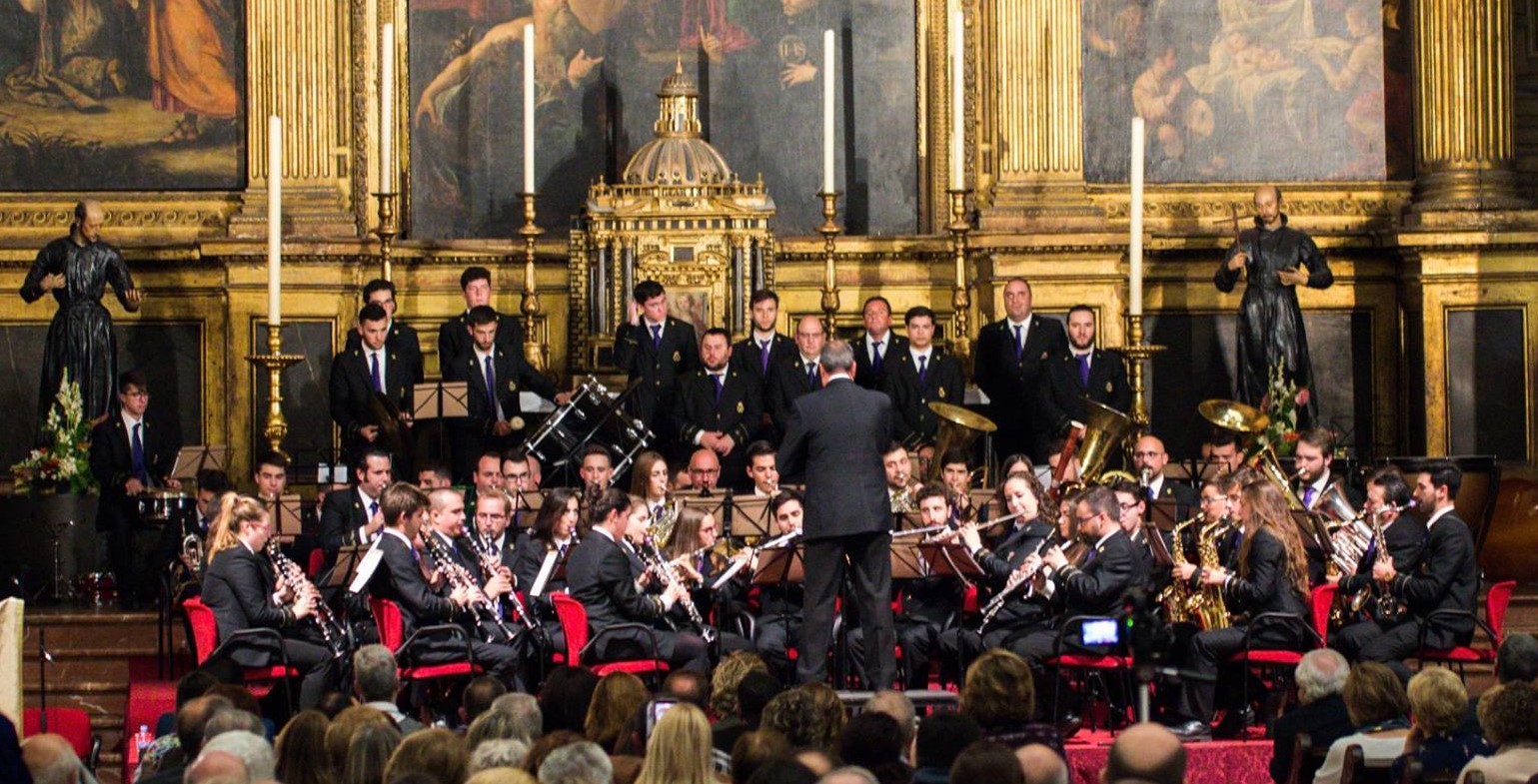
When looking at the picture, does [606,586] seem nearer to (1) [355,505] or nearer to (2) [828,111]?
(1) [355,505]

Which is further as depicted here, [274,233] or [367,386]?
[367,386]

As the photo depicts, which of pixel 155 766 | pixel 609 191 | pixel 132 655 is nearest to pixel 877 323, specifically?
pixel 609 191

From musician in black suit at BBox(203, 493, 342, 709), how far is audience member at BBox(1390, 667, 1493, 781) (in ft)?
16.6

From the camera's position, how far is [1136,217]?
13.9 meters

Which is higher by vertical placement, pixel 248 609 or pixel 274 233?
pixel 274 233

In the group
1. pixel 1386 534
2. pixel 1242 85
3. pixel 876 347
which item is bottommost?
pixel 1386 534

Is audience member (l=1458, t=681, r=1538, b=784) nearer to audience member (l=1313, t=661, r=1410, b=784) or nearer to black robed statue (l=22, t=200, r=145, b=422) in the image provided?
audience member (l=1313, t=661, r=1410, b=784)

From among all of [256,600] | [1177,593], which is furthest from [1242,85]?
[256,600]

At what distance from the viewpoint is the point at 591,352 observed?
15.2 m

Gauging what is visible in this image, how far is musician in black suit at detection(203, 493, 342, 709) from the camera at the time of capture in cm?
1109

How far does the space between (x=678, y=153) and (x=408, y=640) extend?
490 centimetres

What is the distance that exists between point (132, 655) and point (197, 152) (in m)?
4.40

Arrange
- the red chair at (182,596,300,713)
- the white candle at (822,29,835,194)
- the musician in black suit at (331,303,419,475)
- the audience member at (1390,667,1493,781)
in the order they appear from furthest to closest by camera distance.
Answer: the white candle at (822,29,835,194) → the musician in black suit at (331,303,419,475) → the red chair at (182,596,300,713) → the audience member at (1390,667,1493,781)

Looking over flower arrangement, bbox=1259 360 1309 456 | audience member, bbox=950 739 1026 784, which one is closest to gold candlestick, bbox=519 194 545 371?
flower arrangement, bbox=1259 360 1309 456
